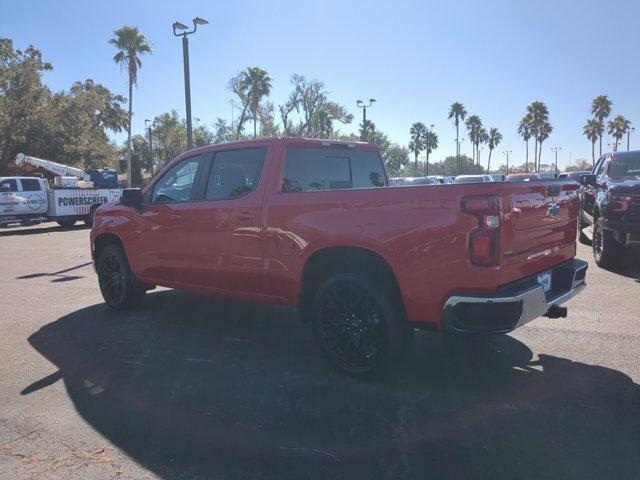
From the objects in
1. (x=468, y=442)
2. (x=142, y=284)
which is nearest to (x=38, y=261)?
(x=142, y=284)

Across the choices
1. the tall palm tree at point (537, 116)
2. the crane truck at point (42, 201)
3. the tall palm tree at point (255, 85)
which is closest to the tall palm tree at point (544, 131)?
the tall palm tree at point (537, 116)

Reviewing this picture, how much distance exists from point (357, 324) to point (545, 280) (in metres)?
1.52

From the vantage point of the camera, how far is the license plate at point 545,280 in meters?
3.97

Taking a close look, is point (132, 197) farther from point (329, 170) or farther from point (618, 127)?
point (618, 127)

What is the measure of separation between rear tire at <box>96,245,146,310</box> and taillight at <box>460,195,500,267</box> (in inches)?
175

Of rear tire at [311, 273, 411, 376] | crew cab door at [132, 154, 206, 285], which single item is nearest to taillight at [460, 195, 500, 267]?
rear tire at [311, 273, 411, 376]

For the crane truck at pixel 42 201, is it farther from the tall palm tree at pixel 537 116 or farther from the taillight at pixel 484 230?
the tall palm tree at pixel 537 116

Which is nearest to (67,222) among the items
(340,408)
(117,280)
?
(117,280)

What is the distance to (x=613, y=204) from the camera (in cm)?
784

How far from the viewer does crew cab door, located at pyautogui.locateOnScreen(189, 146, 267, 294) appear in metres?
Result: 4.79

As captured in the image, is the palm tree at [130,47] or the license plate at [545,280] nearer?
the license plate at [545,280]

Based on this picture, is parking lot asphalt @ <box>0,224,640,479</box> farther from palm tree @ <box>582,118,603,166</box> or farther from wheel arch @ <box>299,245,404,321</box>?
palm tree @ <box>582,118,603,166</box>

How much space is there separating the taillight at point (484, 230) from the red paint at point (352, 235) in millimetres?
15

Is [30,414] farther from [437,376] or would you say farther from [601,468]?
[601,468]
